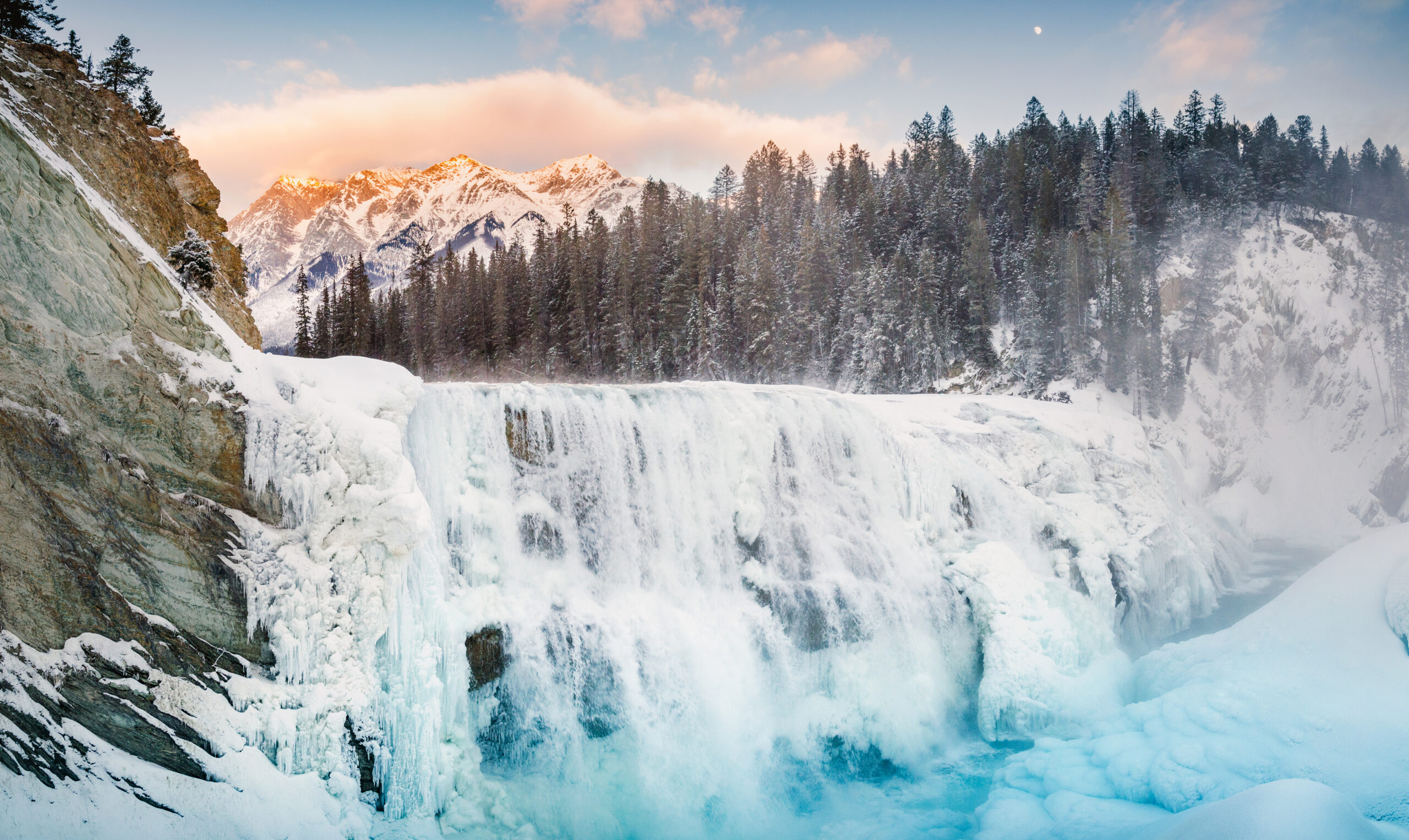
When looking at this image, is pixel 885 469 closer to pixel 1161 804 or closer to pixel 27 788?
pixel 1161 804

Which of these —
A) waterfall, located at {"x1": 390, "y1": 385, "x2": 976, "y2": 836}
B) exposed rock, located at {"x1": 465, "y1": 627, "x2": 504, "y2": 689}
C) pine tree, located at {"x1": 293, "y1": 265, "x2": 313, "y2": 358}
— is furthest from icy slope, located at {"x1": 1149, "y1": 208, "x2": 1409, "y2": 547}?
pine tree, located at {"x1": 293, "y1": 265, "x2": 313, "y2": 358}

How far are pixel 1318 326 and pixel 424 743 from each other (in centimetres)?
5118

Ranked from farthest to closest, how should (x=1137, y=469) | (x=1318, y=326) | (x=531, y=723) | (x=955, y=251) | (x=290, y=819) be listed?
(x=955, y=251) < (x=1318, y=326) < (x=1137, y=469) < (x=531, y=723) < (x=290, y=819)

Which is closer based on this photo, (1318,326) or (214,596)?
(214,596)

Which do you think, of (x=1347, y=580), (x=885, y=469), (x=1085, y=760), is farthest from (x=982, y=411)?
(x=1085, y=760)

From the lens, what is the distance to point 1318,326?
39.6 m

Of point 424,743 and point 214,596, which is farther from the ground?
point 214,596

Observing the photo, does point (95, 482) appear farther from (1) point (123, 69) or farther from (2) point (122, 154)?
(1) point (123, 69)

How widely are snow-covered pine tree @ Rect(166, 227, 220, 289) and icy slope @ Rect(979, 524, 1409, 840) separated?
46.9 ft

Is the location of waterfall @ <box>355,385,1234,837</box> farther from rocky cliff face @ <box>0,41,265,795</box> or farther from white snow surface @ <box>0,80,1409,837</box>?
rocky cliff face @ <box>0,41,265,795</box>

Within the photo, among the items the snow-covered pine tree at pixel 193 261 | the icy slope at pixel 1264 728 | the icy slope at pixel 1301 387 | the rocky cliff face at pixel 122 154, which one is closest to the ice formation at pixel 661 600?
the icy slope at pixel 1264 728

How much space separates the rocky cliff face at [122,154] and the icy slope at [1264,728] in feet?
50.7

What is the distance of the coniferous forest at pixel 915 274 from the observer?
3856 cm

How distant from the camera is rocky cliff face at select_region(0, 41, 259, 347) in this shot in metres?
8.37
